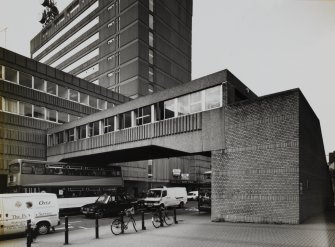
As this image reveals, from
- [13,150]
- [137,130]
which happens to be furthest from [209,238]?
[13,150]

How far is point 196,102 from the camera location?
65.1 ft

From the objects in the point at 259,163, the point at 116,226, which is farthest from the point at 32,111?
the point at 259,163

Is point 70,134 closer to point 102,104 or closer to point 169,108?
point 102,104

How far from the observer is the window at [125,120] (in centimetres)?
2523

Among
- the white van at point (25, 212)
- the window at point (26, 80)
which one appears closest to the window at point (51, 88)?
the window at point (26, 80)

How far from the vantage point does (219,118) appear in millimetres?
18219

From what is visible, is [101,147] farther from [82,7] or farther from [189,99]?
[82,7]

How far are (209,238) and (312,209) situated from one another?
9.78m

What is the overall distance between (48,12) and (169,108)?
239ft

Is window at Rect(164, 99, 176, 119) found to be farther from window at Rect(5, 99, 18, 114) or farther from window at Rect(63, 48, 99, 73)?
window at Rect(63, 48, 99, 73)

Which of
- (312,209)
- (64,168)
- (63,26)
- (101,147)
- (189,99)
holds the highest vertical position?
(63,26)

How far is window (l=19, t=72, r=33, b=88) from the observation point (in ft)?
111

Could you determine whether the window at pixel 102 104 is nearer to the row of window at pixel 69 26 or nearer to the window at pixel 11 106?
the window at pixel 11 106

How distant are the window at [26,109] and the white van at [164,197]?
55.0 ft
